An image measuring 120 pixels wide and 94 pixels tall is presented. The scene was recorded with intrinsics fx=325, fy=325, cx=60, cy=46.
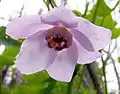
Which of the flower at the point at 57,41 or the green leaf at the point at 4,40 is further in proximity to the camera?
the green leaf at the point at 4,40

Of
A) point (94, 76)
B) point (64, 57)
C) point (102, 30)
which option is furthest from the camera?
point (94, 76)

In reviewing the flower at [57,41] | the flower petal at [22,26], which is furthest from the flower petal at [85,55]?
the flower petal at [22,26]

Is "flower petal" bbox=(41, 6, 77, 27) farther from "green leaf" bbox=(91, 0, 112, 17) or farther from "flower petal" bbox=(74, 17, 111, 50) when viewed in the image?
"green leaf" bbox=(91, 0, 112, 17)

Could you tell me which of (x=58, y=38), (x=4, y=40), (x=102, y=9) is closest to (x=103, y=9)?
(x=102, y=9)

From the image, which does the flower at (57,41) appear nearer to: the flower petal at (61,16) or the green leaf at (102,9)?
the flower petal at (61,16)

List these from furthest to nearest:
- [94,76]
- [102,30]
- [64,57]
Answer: [94,76] → [64,57] → [102,30]

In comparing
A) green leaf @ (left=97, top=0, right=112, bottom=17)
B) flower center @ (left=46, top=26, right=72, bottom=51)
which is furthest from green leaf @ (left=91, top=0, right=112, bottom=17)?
flower center @ (left=46, top=26, right=72, bottom=51)

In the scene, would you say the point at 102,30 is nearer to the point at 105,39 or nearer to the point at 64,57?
the point at 105,39

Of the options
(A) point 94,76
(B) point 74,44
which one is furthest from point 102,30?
(A) point 94,76
